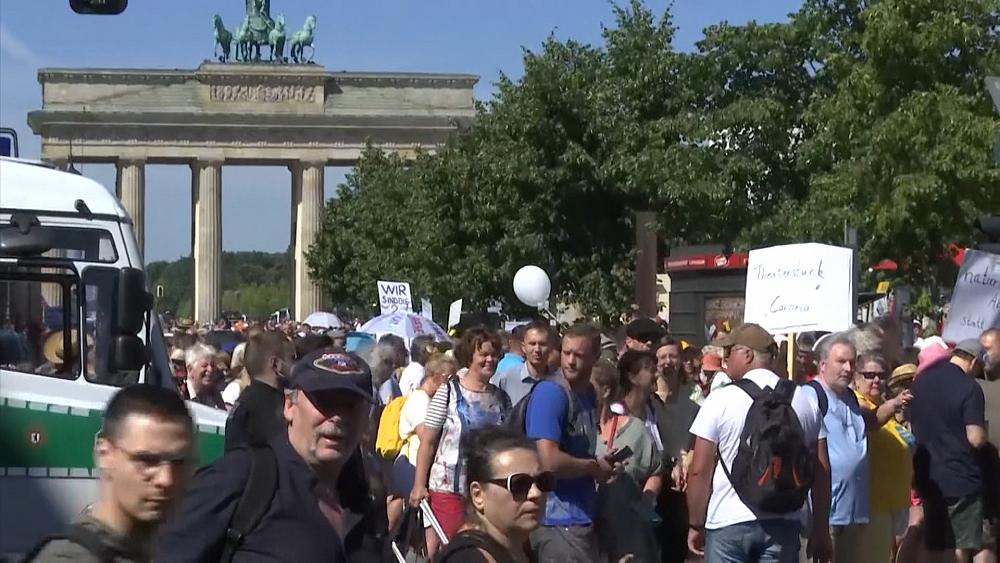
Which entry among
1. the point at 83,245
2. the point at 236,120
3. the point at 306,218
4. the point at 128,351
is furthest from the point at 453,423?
the point at 306,218

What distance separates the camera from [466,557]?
464cm

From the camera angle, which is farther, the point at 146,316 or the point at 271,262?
the point at 271,262

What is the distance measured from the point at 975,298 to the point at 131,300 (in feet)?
23.4

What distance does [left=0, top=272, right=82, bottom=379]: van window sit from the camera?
9.47 meters

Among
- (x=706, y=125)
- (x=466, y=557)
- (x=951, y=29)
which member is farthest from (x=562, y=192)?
(x=466, y=557)

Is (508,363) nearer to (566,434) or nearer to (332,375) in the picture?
(566,434)

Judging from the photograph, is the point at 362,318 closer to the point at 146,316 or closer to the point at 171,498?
the point at 146,316

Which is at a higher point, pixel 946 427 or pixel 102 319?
pixel 102 319

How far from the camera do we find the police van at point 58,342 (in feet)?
29.9

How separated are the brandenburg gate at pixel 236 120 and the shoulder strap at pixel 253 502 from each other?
7814cm

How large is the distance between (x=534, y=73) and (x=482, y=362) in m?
24.6

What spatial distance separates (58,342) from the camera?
31.3ft

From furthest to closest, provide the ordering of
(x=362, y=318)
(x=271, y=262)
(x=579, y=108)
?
(x=271, y=262) < (x=362, y=318) < (x=579, y=108)

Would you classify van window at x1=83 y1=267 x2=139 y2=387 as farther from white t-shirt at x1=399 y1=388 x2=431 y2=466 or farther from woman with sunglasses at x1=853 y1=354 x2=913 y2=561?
woman with sunglasses at x1=853 y1=354 x2=913 y2=561
